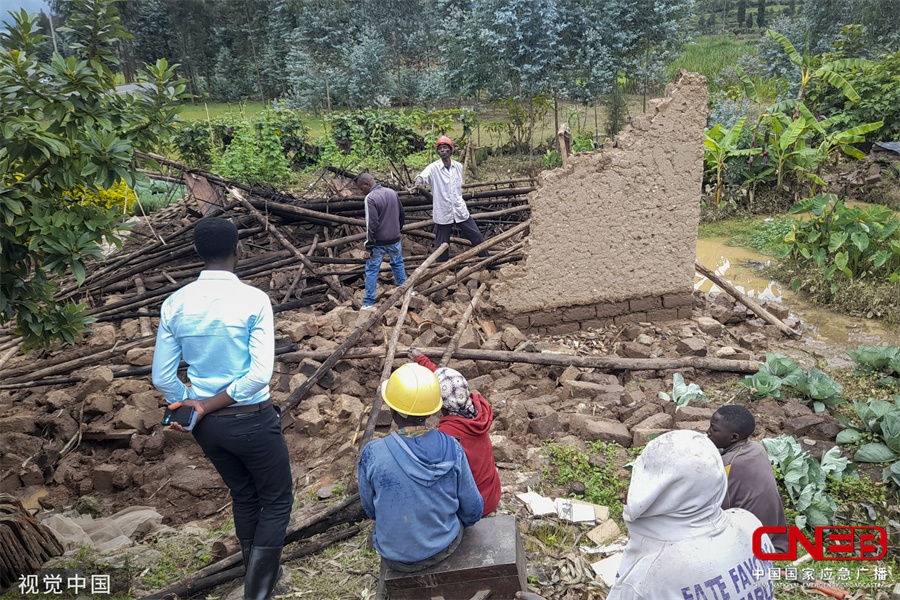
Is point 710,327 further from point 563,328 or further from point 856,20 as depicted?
point 856,20

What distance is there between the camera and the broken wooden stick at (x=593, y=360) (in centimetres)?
604

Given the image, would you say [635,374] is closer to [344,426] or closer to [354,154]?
[344,426]

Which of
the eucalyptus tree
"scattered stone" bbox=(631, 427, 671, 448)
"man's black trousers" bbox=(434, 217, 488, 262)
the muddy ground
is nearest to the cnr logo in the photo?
the muddy ground

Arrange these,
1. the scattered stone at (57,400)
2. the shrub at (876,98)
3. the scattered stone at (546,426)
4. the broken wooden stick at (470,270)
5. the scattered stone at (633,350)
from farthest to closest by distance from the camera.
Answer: the shrub at (876,98) < the broken wooden stick at (470,270) < the scattered stone at (633,350) < the scattered stone at (57,400) < the scattered stone at (546,426)

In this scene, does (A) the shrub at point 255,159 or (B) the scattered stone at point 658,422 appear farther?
(A) the shrub at point 255,159

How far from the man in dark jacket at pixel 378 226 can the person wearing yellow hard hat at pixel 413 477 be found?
4440mm

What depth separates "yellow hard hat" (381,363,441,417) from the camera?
2947 millimetres

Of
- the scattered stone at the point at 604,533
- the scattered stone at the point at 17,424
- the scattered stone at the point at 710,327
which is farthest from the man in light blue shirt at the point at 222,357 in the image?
the scattered stone at the point at 710,327

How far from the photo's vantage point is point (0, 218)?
3975 mm

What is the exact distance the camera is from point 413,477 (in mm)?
2939

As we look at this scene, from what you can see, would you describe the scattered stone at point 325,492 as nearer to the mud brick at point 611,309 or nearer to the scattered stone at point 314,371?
the scattered stone at point 314,371

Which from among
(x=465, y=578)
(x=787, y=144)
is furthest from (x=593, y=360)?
(x=787, y=144)

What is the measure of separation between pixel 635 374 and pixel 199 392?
4213 millimetres

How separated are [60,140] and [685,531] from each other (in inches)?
155
